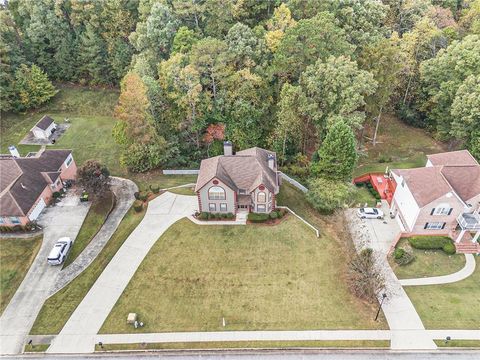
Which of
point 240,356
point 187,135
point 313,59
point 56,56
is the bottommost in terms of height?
point 240,356

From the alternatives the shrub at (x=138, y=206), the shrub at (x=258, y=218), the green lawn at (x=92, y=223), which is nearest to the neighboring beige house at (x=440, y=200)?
the shrub at (x=258, y=218)

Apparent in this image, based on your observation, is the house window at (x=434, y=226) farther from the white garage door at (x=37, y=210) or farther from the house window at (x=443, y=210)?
the white garage door at (x=37, y=210)

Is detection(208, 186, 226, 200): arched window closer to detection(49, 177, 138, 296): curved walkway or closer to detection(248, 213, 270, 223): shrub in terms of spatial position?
detection(248, 213, 270, 223): shrub

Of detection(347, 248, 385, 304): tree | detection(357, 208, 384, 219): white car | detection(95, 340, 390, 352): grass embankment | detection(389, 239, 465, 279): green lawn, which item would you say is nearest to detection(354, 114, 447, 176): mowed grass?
detection(357, 208, 384, 219): white car

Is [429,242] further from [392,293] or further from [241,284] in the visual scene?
[241,284]

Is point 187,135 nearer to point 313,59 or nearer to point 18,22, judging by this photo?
point 313,59

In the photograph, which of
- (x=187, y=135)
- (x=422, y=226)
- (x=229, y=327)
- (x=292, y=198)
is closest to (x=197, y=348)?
(x=229, y=327)
